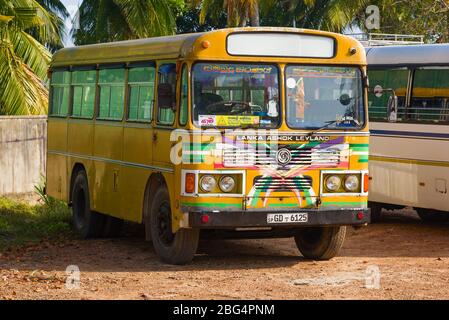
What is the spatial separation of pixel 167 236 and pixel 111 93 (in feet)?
9.10

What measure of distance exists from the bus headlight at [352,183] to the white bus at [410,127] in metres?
3.55

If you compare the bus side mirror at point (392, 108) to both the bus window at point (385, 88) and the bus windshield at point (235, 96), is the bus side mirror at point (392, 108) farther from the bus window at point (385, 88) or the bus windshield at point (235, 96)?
the bus windshield at point (235, 96)

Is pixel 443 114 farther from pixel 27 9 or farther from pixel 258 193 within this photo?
pixel 27 9

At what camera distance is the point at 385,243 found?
17406 mm

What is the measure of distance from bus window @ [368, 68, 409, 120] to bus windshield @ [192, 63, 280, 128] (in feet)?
16.7

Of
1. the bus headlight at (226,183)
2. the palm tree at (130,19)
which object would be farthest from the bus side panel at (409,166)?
the palm tree at (130,19)

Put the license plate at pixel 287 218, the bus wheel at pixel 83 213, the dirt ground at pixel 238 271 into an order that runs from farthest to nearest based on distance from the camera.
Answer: the bus wheel at pixel 83 213, the license plate at pixel 287 218, the dirt ground at pixel 238 271

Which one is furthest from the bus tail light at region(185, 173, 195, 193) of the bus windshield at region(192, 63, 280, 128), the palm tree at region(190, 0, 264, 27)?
the palm tree at region(190, 0, 264, 27)

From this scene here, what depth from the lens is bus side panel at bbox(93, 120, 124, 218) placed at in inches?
637

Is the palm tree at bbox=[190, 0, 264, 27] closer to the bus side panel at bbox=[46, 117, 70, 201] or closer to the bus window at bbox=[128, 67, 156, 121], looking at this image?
the bus side panel at bbox=[46, 117, 70, 201]

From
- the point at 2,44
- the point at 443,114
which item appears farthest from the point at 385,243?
the point at 2,44

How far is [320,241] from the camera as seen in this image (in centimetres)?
1515

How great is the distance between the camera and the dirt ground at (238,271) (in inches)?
484

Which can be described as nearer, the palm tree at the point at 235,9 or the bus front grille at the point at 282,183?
the bus front grille at the point at 282,183
